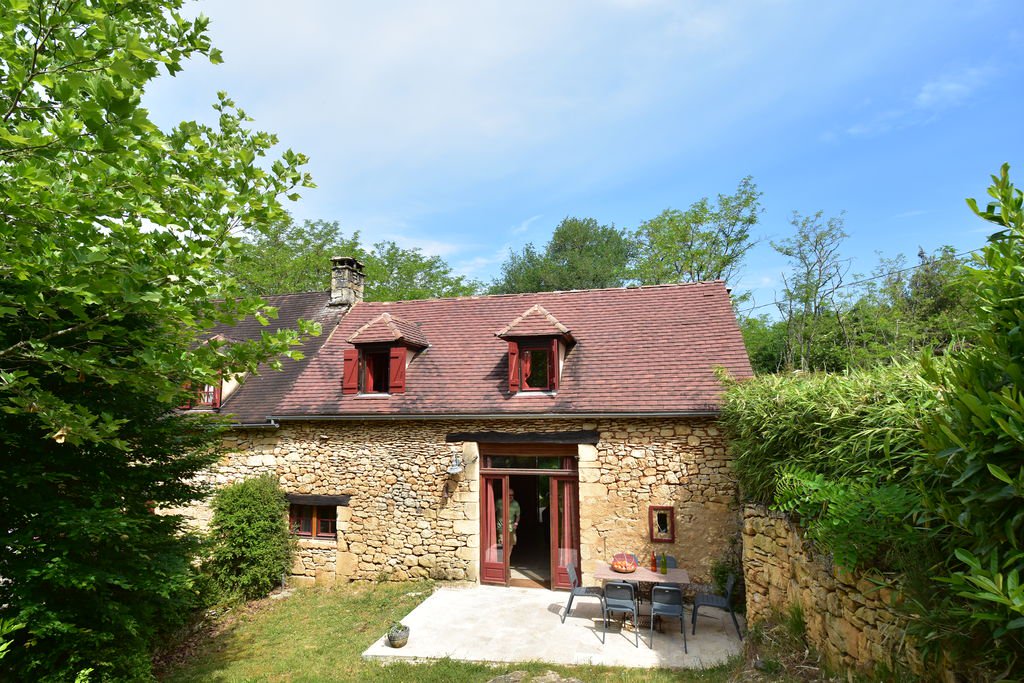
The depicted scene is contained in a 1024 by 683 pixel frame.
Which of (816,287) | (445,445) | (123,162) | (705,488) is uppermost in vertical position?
(816,287)

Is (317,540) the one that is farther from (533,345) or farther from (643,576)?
(643,576)

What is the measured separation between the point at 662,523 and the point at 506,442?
127 inches

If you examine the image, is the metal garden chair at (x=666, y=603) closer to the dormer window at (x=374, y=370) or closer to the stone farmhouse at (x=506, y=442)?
the stone farmhouse at (x=506, y=442)

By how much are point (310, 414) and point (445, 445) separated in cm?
296

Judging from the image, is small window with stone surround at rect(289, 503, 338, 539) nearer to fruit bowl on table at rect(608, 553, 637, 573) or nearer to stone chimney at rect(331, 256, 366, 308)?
stone chimney at rect(331, 256, 366, 308)

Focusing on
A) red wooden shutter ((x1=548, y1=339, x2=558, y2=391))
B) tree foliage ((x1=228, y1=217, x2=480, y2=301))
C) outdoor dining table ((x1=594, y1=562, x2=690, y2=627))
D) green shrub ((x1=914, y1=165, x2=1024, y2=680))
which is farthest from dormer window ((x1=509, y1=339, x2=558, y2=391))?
tree foliage ((x1=228, y1=217, x2=480, y2=301))

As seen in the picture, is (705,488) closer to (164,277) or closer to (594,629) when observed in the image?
(594,629)

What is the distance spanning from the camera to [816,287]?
24453mm

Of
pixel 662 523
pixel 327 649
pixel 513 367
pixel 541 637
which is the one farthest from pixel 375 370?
pixel 662 523

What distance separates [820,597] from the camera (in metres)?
5.46

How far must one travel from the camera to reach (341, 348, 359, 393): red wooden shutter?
11.6m

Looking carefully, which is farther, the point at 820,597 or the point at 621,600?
the point at 621,600

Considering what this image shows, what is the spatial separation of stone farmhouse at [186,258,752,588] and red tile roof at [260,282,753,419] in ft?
0.13

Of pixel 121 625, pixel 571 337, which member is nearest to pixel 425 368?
pixel 571 337
